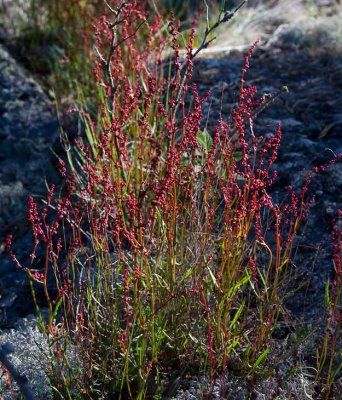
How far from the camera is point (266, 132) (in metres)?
3.86

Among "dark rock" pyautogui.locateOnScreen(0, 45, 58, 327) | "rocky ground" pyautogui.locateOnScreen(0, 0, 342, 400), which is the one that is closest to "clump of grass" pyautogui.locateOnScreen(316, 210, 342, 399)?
"rocky ground" pyautogui.locateOnScreen(0, 0, 342, 400)

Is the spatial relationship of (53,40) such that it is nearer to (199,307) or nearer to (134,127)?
(134,127)

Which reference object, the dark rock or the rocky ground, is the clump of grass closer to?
the rocky ground

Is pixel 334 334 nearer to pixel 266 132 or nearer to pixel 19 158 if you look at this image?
pixel 266 132

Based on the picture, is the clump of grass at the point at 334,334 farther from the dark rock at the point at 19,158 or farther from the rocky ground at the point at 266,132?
the dark rock at the point at 19,158

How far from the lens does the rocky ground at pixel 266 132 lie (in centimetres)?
286

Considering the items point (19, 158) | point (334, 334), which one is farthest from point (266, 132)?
point (334, 334)

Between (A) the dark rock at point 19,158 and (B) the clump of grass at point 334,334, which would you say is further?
(A) the dark rock at point 19,158

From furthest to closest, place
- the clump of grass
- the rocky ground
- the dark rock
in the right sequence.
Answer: the dark rock < the rocky ground < the clump of grass

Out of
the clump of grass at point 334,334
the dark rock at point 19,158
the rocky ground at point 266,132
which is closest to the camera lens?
the clump of grass at point 334,334

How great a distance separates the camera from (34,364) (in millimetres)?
2729

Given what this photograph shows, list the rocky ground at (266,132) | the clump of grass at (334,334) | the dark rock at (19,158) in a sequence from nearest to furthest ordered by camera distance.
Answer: the clump of grass at (334,334), the rocky ground at (266,132), the dark rock at (19,158)

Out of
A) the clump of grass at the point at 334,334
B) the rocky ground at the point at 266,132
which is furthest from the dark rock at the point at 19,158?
the clump of grass at the point at 334,334

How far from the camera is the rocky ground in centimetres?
286
